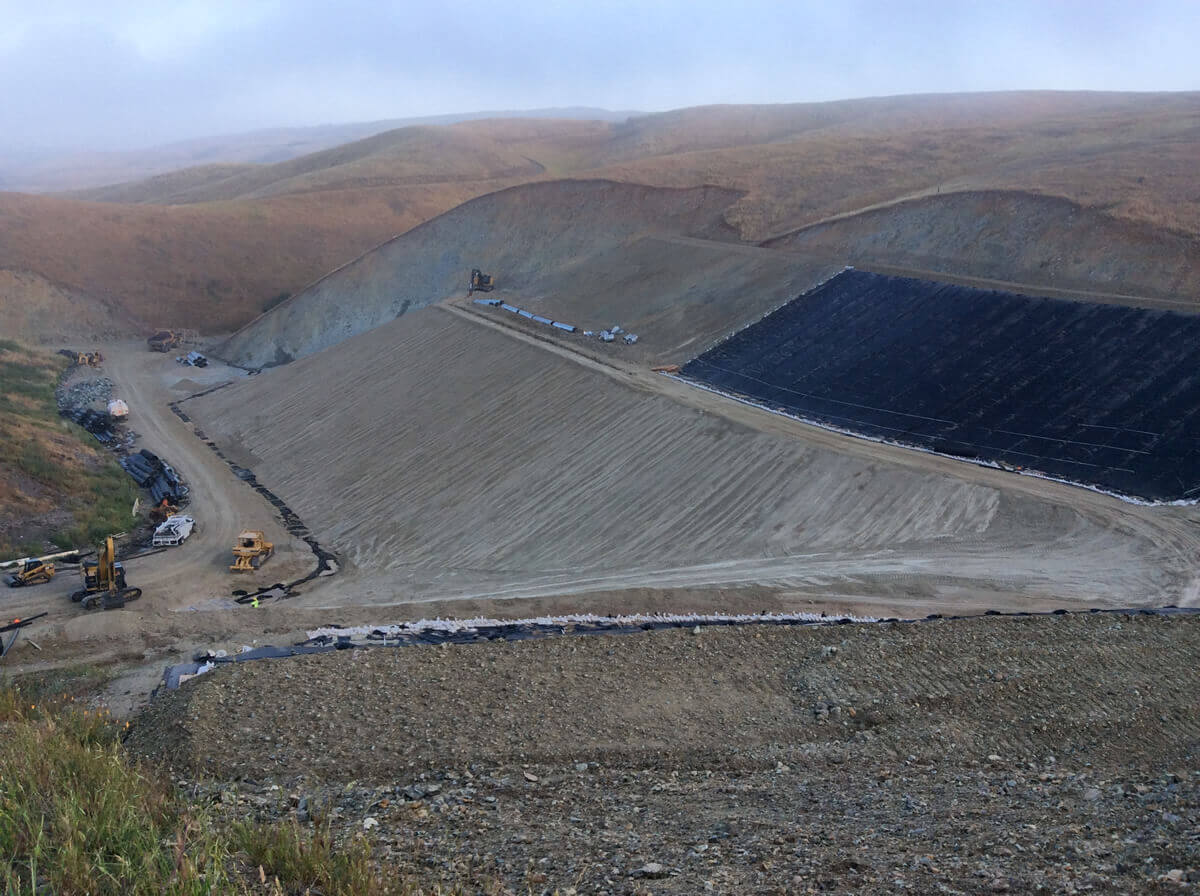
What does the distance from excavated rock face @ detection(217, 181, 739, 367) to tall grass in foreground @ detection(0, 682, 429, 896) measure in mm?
33971

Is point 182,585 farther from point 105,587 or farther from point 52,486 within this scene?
point 52,486

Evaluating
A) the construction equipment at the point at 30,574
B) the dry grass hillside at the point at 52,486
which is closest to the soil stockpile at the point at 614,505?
the dry grass hillside at the point at 52,486

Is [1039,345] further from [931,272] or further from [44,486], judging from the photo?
[44,486]

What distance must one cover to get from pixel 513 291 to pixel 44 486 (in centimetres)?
2065

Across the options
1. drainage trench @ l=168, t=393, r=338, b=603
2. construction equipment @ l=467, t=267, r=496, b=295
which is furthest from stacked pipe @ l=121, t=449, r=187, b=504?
construction equipment @ l=467, t=267, r=496, b=295

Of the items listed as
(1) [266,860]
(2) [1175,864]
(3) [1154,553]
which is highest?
(1) [266,860]

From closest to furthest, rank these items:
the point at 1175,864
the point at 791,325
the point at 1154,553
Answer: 1. the point at 1175,864
2. the point at 1154,553
3. the point at 791,325

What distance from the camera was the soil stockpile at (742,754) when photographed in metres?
6.71

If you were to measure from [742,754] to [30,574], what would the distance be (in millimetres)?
15111

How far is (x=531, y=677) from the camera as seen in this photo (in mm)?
11250

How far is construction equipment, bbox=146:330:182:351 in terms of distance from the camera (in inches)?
1689

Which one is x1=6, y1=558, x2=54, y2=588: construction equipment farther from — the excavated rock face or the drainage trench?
the excavated rock face

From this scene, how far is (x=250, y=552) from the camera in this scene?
1959 cm

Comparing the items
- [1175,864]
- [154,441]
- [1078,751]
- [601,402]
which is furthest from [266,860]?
[154,441]
